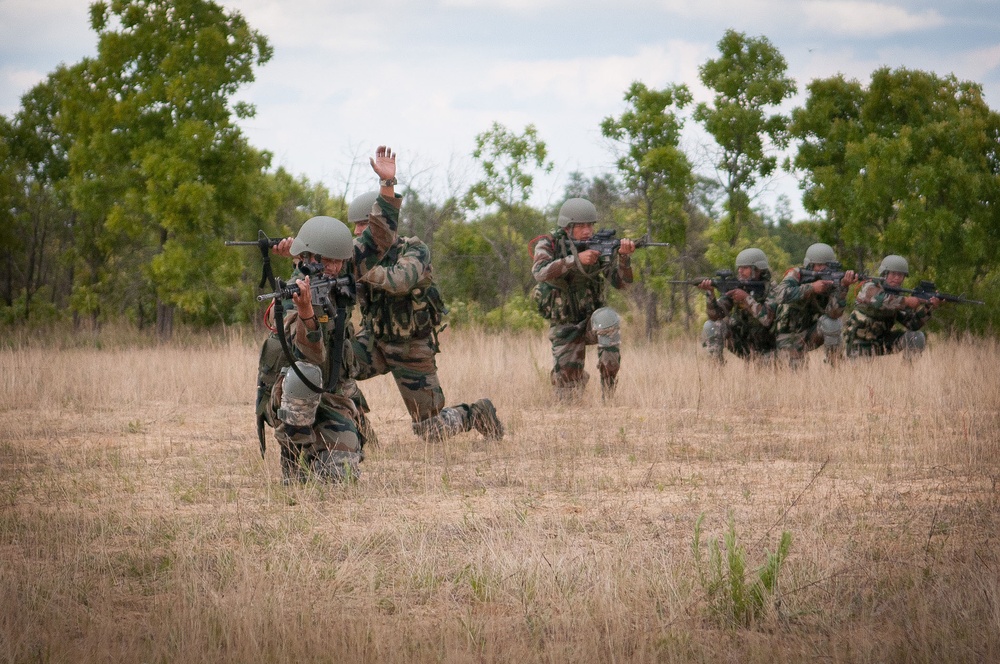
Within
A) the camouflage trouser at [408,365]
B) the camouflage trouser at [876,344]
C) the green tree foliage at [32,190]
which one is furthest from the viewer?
the green tree foliage at [32,190]

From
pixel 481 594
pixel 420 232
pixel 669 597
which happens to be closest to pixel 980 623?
pixel 669 597

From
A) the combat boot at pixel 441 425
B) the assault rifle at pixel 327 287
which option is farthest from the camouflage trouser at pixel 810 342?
the assault rifle at pixel 327 287

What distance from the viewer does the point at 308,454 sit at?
6574 mm

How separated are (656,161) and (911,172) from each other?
354 centimetres

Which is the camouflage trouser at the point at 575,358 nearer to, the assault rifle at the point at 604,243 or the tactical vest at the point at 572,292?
the tactical vest at the point at 572,292

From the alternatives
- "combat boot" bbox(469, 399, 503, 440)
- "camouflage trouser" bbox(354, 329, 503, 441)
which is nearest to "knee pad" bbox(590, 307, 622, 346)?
"combat boot" bbox(469, 399, 503, 440)

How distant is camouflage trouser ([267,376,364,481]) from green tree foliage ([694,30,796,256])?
1052cm

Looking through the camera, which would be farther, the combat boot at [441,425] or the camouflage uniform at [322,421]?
the combat boot at [441,425]

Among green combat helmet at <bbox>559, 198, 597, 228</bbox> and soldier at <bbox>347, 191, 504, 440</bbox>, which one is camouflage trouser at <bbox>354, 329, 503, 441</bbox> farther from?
green combat helmet at <bbox>559, 198, 597, 228</bbox>

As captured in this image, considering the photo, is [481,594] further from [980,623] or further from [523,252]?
[523,252]

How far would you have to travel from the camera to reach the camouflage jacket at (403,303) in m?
7.46

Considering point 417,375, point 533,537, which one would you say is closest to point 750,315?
point 417,375

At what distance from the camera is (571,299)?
33.2 ft

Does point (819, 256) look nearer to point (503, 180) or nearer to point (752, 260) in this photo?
point (752, 260)
